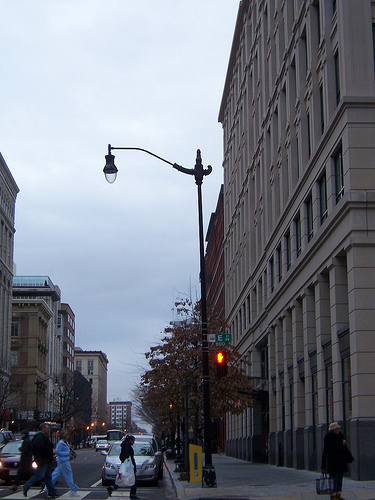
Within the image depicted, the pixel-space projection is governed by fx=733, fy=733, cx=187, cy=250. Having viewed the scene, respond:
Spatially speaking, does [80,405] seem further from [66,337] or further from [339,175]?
[339,175]

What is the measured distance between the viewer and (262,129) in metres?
41.5

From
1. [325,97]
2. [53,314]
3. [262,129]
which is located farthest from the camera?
[53,314]

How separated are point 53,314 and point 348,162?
97908 millimetres

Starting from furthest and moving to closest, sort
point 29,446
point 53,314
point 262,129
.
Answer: point 53,314
point 262,129
point 29,446

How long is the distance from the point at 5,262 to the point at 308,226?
57.1 m

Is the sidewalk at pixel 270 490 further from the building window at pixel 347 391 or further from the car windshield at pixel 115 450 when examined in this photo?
the car windshield at pixel 115 450

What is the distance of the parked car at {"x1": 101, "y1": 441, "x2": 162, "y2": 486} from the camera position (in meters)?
23.8

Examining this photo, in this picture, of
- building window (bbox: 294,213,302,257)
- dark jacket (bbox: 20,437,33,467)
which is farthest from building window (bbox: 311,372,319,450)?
dark jacket (bbox: 20,437,33,467)

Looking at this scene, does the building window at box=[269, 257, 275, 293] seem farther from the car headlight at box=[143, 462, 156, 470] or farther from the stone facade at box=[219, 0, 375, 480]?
the car headlight at box=[143, 462, 156, 470]

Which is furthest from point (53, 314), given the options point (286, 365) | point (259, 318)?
point (286, 365)

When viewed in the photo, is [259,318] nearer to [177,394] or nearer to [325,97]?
[177,394]

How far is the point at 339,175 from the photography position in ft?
82.6

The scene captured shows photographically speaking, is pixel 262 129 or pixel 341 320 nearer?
pixel 341 320

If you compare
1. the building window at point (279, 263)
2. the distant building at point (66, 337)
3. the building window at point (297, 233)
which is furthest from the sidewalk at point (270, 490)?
the distant building at point (66, 337)
